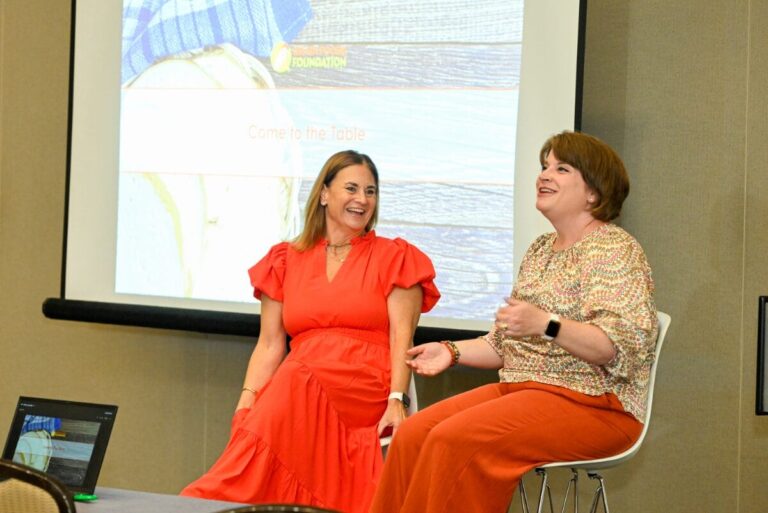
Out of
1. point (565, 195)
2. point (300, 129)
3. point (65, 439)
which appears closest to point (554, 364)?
point (565, 195)

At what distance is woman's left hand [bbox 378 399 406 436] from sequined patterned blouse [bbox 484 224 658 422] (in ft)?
1.43

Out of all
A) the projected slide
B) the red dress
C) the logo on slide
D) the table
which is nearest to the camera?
the table

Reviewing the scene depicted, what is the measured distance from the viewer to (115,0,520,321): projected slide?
3664 millimetres

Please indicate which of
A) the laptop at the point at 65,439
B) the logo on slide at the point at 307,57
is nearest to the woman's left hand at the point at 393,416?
the laptop at the point at 65,439

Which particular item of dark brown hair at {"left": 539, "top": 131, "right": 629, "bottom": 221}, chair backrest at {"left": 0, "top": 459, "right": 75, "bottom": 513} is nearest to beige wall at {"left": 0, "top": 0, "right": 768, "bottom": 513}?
dark brown hair at {"left": 539, "top": 131, "right": 629, "bottom": 221}

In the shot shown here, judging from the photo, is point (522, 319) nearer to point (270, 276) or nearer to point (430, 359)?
point (430, 359)

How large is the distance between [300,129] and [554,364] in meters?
1.63

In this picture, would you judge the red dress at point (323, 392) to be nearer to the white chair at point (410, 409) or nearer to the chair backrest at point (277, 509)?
the white chair at point (410, 409)

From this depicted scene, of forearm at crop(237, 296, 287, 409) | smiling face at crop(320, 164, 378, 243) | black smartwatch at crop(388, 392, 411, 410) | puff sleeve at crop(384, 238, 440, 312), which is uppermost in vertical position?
smiling face at crop(320, 164, 378, 243)

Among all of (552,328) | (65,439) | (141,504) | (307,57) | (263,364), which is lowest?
(141,504)

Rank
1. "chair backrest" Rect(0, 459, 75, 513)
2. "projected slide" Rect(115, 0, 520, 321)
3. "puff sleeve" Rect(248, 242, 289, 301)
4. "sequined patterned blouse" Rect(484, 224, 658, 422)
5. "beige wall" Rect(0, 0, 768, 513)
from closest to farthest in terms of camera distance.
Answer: "chair backrest" Rect(0, 459, 75, 513) < "sequined patterned blouse" Rect(484, 224, 658, 422) < "puff sleeve" Rect(248, 242, 289, 301) < "beige wall" Rect(0, 0, 768, 513) < "projected slide" Rect(115, 0, 520, 321)

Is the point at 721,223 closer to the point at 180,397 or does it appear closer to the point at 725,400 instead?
Result: the point at 725,400

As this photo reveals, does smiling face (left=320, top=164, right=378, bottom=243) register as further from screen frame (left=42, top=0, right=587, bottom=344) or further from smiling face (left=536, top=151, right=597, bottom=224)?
smiling face (left=536, top=151, right=597, bottom=224)

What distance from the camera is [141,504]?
250 cm
